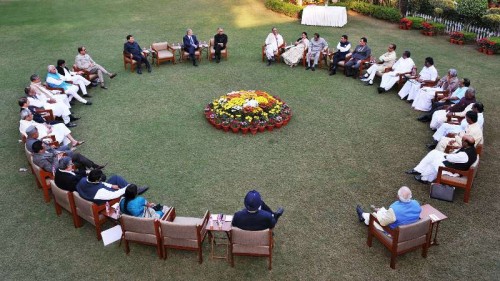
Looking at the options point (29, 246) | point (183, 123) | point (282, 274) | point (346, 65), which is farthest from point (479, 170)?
point (29, 246)

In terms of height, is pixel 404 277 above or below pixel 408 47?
below

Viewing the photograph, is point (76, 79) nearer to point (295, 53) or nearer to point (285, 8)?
point (295, 53)

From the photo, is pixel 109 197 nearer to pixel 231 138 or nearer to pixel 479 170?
pixel 231 138

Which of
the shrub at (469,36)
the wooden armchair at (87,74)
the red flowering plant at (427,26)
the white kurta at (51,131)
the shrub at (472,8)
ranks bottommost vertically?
the white kurta at (51,131)

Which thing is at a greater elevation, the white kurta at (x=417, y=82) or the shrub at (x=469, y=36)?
the shrub at (x=469, y=36)

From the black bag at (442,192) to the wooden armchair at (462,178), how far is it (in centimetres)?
10

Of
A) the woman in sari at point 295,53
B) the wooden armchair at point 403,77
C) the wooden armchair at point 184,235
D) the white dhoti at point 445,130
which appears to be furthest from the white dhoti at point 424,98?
the wooden armchair at point 184,235

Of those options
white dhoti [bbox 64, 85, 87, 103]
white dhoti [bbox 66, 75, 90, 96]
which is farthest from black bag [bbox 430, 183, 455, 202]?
white dhoti [bbox 66, 75, 90, 96]

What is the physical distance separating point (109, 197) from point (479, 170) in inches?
332

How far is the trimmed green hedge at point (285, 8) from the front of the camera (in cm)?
2412

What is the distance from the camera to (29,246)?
8.19 m

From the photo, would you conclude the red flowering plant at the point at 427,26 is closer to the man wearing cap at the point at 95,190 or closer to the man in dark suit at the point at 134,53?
the man in dark suit at the point at 134,53

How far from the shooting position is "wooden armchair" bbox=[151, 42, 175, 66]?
1708cm

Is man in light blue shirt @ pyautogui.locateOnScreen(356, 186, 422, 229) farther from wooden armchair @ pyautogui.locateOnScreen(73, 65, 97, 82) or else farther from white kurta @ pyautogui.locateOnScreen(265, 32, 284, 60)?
wooden armchair @ pyautogui.locateOnScreen(73, 65, 97, 82)
